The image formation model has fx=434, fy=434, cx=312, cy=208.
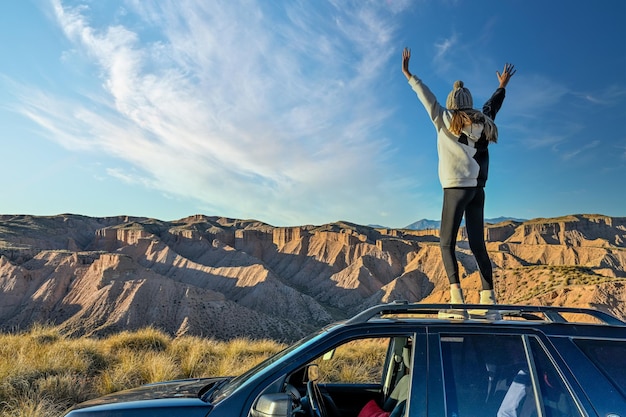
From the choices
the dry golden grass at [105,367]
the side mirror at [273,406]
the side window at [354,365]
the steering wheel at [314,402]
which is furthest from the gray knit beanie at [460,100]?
the dry golden grass at [105,367]

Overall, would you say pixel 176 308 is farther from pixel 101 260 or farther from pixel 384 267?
pixel 384 267

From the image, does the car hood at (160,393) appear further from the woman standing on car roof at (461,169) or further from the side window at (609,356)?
the woman standing on car roof at (461,169)

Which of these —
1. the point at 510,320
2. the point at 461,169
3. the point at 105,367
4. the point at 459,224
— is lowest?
the point at 105,367

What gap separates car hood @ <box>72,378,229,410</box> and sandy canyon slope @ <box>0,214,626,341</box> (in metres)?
19.2

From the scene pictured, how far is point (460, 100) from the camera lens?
4.20m

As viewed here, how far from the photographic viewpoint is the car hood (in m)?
2.54

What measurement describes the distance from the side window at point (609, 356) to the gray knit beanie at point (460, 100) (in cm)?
260

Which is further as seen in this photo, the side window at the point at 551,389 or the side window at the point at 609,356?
the side window at the point at 609,356

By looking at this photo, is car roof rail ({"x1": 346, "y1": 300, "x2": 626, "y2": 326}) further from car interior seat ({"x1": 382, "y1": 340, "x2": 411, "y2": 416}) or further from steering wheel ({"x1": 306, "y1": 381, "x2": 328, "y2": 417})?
steering wheel ({"x1": 306, "y1": 381, "x2": 328, "y2": 417})

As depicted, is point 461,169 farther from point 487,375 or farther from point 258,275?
point 258,275

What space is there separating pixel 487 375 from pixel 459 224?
6.93 feet

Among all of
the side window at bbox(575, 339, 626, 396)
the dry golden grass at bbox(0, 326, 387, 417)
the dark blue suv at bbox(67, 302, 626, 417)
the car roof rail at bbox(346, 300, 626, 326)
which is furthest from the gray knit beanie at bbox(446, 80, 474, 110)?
the dry golden grass at bbox(0, 326, 387, 417)

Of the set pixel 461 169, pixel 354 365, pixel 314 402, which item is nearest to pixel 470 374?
pixel 314 402

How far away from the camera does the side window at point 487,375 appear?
2.04 metres
